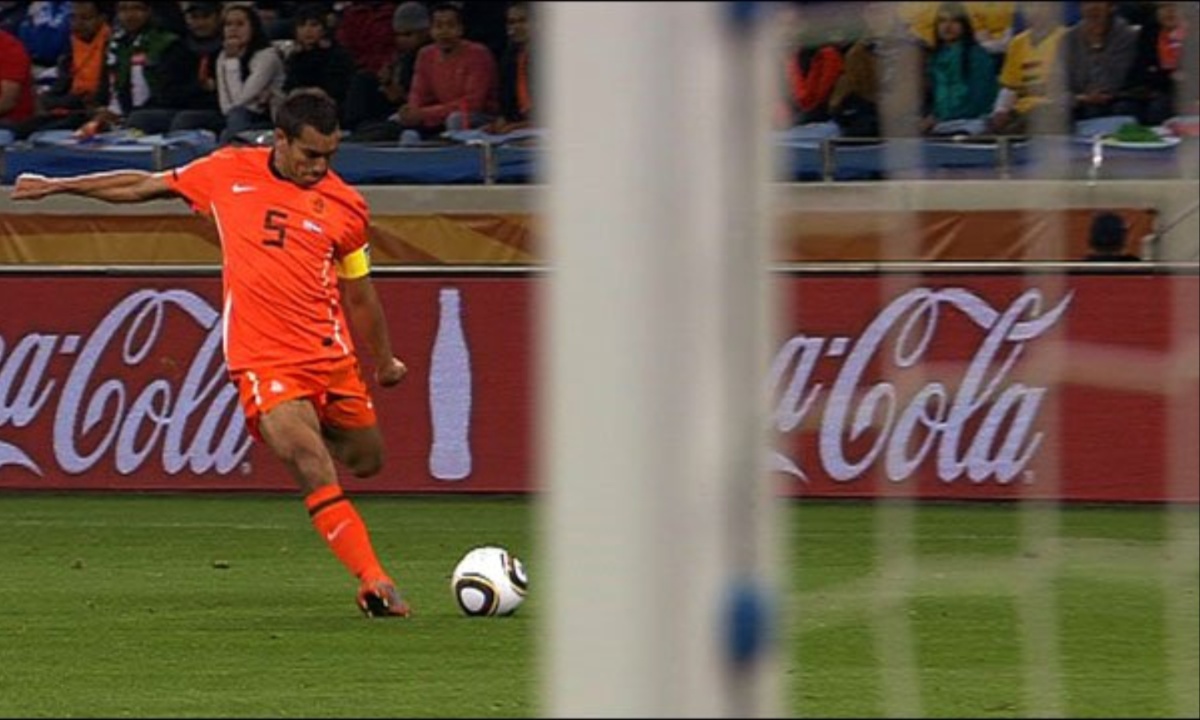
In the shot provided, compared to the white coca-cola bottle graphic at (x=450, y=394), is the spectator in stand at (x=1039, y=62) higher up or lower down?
higher up

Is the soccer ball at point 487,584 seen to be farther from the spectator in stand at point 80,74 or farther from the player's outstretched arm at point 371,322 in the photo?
the spectator in stand at point 80,74

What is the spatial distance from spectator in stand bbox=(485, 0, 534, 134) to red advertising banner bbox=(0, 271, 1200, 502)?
2.71 metres

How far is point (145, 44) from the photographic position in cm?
1781

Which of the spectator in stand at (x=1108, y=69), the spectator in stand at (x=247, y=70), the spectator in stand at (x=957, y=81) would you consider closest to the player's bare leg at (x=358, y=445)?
the spectator in stand at (x=957, y=81)

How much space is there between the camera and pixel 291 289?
10.2 meters

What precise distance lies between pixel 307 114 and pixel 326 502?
4.14 feet

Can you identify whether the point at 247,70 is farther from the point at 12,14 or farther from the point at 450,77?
the point at 12,14

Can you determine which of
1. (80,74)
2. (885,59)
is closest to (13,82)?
(80,74)

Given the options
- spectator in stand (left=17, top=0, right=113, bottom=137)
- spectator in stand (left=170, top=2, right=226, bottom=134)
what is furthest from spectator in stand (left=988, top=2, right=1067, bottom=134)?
spectator in stand (left=17, top=0, right=113, bottom=137)

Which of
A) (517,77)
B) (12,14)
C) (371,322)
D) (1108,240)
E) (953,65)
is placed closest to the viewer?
(953,65)

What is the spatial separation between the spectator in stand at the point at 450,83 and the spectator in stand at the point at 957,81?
723 cm

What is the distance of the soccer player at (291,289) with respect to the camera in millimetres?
9961

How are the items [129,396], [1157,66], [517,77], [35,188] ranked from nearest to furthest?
[35,188] → [1157,66] → [129,396] → [517,77]

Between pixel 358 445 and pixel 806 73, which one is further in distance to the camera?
pixel 358 445
